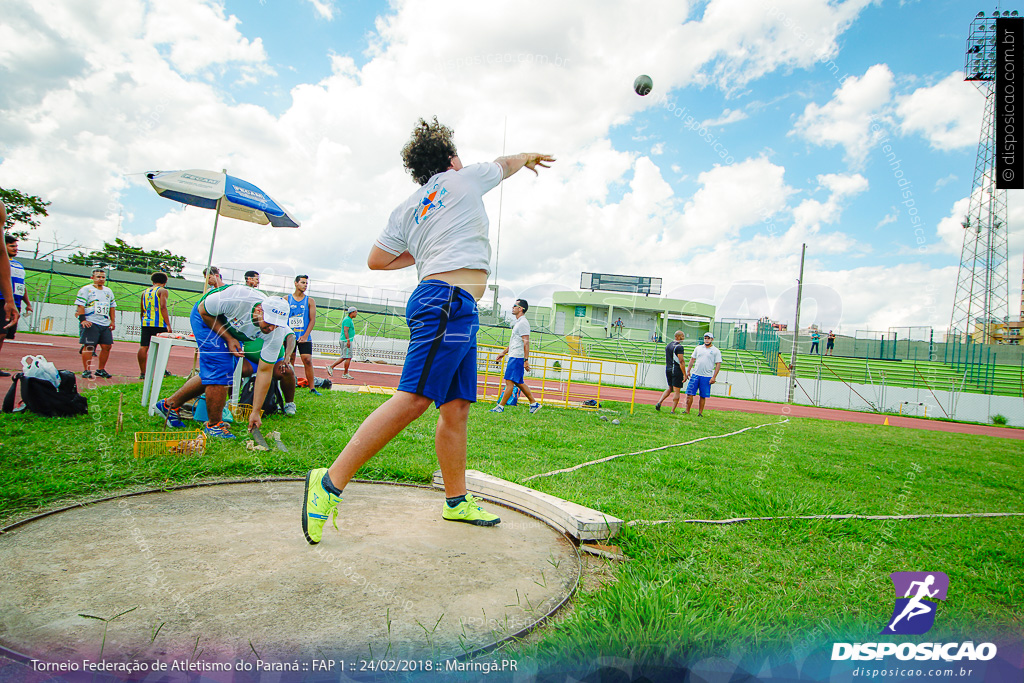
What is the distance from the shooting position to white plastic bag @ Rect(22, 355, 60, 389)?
4.58 metres

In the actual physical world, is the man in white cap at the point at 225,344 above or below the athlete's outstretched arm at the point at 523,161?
below

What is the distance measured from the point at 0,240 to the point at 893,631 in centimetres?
474

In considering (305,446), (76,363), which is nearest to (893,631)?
(305,446)

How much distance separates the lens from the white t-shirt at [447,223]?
8.21 ft

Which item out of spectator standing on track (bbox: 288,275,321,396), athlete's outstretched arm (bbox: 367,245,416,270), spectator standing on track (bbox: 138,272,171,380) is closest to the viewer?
athlete's outstretched arm (bbox: 367,245,416,270)

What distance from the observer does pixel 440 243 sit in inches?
99.4

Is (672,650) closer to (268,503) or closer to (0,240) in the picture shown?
(268,503)

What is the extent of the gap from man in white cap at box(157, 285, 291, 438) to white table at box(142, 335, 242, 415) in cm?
18

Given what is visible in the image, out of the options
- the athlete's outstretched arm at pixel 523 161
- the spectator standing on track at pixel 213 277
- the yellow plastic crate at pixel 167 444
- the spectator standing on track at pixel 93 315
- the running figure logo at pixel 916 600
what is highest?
the athlete's outstretched arm at pixel 523 161

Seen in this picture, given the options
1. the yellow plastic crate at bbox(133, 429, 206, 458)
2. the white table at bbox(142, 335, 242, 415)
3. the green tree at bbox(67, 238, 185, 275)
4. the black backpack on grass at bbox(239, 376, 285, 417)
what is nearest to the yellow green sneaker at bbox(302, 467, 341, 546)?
the yellow plastic crate at bbox(133, 429, 206, 458)

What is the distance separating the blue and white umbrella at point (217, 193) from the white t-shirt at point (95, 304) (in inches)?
97.0

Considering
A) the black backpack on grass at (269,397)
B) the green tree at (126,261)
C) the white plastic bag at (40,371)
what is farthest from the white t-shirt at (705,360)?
the green tree at (126,261)

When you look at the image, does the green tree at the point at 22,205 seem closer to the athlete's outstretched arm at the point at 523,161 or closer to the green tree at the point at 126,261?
the green tree at the point at 126,261

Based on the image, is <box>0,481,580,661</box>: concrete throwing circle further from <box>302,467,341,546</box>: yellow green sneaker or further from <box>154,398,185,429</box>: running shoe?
<box>154,398,185,429</box>: running shoe
